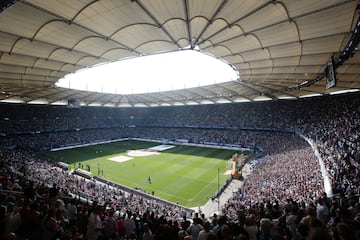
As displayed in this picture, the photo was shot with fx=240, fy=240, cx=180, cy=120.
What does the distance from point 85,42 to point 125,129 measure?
57.1m

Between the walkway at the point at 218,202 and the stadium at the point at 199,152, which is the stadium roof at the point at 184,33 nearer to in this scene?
the stadium at the point at 199,152

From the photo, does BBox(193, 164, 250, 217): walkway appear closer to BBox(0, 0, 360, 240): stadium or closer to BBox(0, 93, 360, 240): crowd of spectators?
BBox(0, 0, 360, 240): stadium

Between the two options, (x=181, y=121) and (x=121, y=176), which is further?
(x=181, y=121)

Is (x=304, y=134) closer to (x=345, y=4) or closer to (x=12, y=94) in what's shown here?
(x=345, y=4)

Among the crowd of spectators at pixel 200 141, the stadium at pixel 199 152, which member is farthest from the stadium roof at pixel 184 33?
the crowd of spectators at pixel 200 141

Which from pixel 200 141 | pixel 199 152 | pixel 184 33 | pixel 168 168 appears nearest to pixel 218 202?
pixel 184 33

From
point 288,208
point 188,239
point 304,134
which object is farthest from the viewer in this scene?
point 304,134

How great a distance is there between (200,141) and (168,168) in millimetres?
19921

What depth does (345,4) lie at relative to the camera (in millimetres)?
10469

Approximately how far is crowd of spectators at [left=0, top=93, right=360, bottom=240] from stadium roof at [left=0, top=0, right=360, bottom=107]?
742cm

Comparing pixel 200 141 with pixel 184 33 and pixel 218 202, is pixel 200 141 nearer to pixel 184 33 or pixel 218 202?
pixel 218 202

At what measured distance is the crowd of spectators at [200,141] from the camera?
5906mm

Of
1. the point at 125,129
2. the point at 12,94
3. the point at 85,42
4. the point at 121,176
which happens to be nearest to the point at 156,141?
the point at 125,129

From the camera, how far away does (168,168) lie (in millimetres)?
36906
